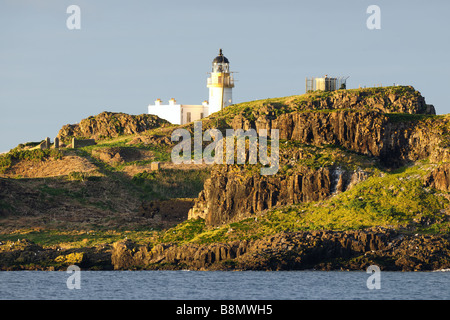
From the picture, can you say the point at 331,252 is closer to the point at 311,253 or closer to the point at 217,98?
the point at 311,253

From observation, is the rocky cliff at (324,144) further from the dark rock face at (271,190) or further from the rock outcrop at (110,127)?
the rock outcrop at (110,127)

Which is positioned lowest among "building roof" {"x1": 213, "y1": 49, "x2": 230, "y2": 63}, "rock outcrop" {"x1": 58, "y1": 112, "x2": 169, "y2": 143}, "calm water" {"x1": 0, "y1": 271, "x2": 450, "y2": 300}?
"calm water" {"x1": 0, "y1": 271, "x2": 450, "y2": 300}

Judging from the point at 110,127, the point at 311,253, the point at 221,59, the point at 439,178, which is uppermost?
the point at 221,59

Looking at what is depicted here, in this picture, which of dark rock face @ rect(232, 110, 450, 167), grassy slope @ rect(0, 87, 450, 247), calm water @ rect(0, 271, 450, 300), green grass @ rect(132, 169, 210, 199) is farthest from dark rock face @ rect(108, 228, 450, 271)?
green grass @ rect(132, 169, 210, 199)

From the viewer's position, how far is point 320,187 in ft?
411

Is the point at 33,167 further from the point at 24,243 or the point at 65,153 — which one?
the point at 24,243

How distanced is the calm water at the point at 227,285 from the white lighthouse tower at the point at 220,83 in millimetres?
83441

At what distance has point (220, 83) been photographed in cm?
19412

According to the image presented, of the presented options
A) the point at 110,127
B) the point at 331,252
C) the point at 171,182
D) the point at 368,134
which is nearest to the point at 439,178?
the point at 368,134

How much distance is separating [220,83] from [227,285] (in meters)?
96.3

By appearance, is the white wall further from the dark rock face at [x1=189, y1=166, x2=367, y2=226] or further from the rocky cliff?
the dark rock face at [x1=189, y1=166, x2=367, y2=226]

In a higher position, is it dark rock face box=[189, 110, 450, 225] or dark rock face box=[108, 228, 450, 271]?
dark rock face box=[189, 110, 450, 225]

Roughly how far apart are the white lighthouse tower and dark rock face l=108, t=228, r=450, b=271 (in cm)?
8250

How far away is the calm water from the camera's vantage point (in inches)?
3743
